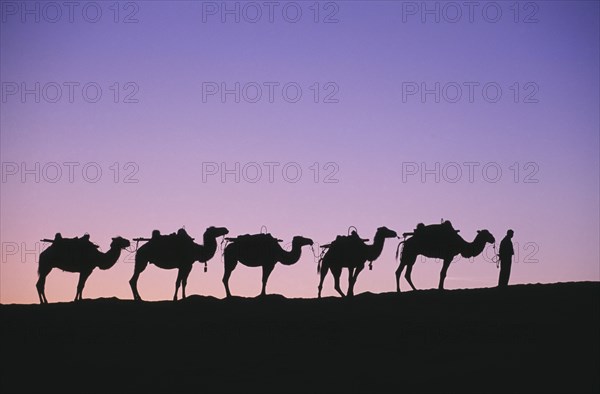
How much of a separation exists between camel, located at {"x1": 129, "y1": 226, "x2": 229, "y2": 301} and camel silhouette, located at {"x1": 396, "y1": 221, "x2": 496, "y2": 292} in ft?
19.8

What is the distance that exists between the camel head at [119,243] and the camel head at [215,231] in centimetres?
264

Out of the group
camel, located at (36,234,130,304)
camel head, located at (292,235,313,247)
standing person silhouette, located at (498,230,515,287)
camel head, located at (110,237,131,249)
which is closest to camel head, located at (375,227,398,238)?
camel head, located at (292,235,313,247)

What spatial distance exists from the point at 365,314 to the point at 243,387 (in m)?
6.63

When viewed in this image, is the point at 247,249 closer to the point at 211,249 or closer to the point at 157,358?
the point at 211,249

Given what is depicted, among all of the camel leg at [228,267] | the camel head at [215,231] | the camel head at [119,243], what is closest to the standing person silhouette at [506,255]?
the camel leg at [228,267]

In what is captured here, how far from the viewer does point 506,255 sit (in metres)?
25.5

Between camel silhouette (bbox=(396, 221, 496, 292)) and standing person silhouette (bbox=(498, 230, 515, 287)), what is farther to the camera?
camel silhouette (bbox=(396, 221, 496, 292))

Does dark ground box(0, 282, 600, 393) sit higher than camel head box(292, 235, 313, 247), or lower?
lower

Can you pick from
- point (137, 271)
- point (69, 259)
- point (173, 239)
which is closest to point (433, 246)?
point (173, 239)

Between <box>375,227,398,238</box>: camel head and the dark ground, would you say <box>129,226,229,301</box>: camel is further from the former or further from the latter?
<box>375,227,398,238</box>: camel head

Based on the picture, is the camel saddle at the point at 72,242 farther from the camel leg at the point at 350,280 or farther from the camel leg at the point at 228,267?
the camel leg at the point at 350,280

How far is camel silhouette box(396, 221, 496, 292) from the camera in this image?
26.6 m

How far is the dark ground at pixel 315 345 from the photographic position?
603 inches

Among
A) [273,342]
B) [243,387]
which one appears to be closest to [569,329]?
[273,342]
